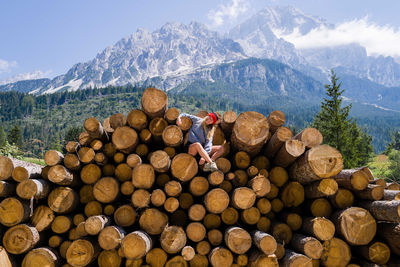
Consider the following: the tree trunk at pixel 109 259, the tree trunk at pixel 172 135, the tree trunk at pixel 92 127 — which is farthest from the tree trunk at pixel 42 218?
the tree trunk at pixel 172 135

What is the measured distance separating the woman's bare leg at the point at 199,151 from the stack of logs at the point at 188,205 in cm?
24

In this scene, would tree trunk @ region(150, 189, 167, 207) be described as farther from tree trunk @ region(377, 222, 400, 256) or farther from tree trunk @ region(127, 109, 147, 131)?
tree trunk @ region(377, 222, 400, 256)

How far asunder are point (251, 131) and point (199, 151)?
3.26 feet

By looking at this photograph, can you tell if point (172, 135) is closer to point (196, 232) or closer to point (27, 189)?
point (196, 232)

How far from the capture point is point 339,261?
134 inches

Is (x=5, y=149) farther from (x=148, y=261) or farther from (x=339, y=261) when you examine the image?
(x=339, y=261)

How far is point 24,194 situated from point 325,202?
499 cm

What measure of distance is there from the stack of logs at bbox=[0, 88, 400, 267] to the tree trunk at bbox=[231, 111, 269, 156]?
0.02m

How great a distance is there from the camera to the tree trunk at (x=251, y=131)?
3.86m

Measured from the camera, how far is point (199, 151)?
4109mm

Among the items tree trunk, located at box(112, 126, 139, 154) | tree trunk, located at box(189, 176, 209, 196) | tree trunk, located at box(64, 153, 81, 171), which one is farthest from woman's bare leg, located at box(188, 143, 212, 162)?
tree trunk, located at box(64, 153, 81, 171)

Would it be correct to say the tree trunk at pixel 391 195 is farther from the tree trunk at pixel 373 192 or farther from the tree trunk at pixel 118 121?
the tree trunk at pixel 118 121

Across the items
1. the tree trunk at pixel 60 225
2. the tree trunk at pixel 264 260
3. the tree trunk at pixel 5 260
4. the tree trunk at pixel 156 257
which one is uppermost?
the tree trunk at pixel 264 260

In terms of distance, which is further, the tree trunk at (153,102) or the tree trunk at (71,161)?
the tree trunk at (153,102)
